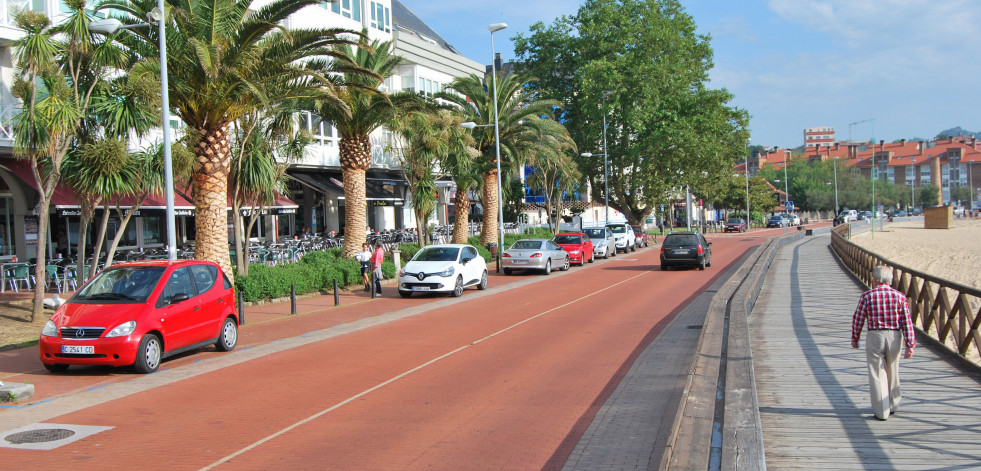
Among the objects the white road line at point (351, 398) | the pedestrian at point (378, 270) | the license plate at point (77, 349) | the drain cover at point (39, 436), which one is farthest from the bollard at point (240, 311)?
the drain cover at point (39, 436)

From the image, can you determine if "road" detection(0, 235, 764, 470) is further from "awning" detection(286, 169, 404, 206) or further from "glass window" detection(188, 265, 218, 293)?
"awning" detection(286, 169, 404, 206)

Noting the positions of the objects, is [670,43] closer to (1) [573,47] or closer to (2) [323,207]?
(1) [573,47]

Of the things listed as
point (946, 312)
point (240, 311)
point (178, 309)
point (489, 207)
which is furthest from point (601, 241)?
point (178, 309)

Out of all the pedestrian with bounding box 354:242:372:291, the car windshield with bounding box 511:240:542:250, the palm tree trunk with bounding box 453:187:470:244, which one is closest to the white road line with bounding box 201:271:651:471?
the pedestrian with bounding box 354:242:372:291

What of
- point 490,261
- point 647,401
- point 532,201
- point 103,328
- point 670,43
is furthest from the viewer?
point 532,201

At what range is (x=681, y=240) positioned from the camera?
3012 cm

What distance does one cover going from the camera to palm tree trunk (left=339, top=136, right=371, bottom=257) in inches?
982

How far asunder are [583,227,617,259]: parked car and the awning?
37.1ft

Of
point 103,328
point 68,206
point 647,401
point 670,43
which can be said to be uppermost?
point 670,43

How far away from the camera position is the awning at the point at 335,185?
3073cm

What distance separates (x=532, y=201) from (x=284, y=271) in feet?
134

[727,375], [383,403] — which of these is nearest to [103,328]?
[383,403]

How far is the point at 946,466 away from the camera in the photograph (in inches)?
225

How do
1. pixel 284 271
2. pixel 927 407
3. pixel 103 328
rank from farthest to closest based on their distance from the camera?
1. pixel 284 271
2. pixel 103 328
3. pixel 927 407
